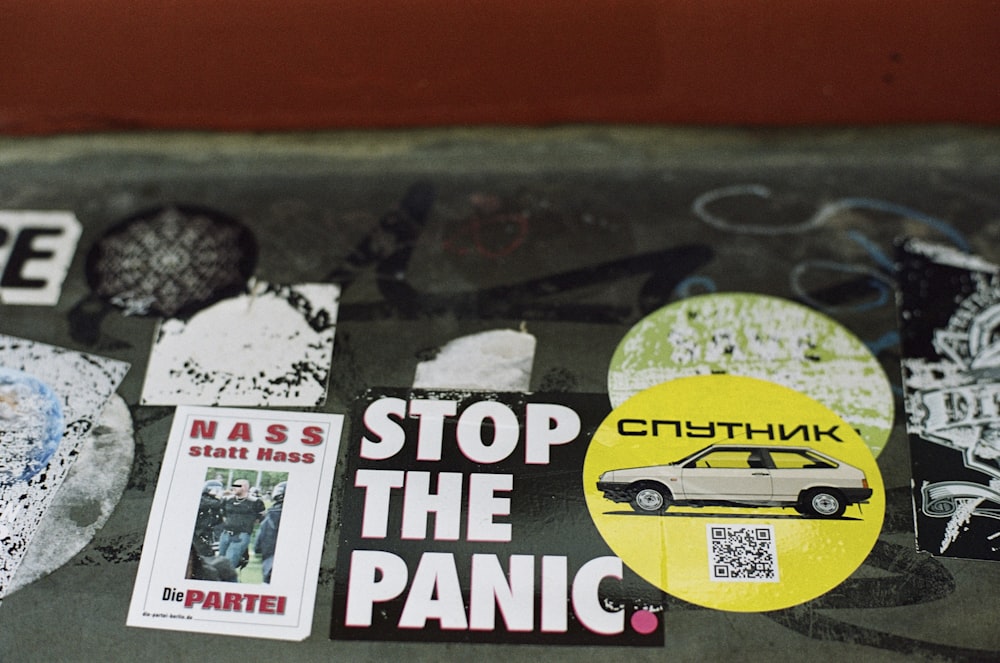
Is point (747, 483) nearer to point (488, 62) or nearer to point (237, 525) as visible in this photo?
point (237, 525)

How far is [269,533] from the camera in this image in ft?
5.82

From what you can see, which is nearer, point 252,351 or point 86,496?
point 86,496

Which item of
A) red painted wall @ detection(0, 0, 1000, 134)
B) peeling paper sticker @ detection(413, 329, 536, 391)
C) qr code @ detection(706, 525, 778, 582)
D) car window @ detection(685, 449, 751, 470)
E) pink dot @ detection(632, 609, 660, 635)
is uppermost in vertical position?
red painted wall @ detection(0, 0, 1000, 134)

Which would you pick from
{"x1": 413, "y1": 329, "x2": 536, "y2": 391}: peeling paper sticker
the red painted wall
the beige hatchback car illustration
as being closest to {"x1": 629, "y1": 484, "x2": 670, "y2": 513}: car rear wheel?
the beige hatchback car illustration

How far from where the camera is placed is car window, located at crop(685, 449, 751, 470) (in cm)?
183

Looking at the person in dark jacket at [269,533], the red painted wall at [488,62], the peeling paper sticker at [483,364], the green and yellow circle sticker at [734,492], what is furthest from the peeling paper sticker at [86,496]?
the green and yellow circle sticker at [734,492]

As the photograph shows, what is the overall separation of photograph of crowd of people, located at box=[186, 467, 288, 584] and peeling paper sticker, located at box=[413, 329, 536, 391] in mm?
404

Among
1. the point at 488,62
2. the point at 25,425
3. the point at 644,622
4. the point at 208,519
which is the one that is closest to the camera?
the point at 644,622

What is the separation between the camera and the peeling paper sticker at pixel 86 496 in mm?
1772

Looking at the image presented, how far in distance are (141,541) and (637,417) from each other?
3.59ft

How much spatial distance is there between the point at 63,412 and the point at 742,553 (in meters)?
1.52

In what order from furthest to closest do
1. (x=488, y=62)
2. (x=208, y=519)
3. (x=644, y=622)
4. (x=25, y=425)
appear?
(x=488, y=62) → (x=25, y=425) → (x=208, y=519) → (x=644, y=622)

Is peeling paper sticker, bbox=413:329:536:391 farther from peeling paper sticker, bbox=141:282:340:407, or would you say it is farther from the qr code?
the qr code

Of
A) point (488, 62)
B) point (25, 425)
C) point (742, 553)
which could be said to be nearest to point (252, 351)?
point (25, 425)
